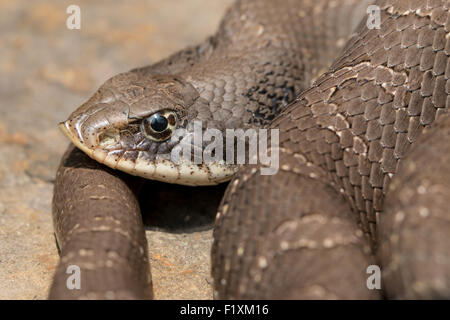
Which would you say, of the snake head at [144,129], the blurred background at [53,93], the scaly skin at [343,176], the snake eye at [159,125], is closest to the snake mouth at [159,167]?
the snake head at [144,129]

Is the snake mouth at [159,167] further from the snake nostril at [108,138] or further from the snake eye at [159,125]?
the snake eye at [159,125]

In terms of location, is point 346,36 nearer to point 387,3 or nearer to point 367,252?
point 387,3

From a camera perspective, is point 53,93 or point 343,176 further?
point 53,93

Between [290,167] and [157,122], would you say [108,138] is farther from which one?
[290,167]

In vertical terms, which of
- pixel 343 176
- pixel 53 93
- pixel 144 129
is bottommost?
pixel 343 176

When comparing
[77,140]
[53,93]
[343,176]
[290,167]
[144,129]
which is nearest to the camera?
[290,167]

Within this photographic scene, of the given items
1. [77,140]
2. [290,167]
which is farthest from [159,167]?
[290,167]
